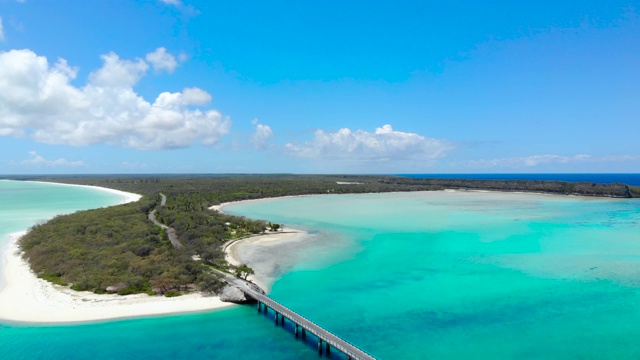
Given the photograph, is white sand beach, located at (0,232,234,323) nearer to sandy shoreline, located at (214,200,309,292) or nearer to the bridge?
the bridge

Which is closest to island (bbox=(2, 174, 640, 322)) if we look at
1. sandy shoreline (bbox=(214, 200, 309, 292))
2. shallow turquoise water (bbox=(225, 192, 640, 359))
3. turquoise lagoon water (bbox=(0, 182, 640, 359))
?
sandy shoreline (bbox=(214, 200, 309, 292))

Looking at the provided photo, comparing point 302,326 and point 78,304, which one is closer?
point 302,326

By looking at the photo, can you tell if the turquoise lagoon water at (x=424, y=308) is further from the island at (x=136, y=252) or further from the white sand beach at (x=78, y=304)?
the island at (x=136, y=252)

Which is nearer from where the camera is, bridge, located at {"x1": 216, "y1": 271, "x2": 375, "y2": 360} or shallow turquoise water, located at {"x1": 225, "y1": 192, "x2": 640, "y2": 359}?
bridge, located at {"x1": 216, "y1": 271, "x2": 375, "y2": 360}

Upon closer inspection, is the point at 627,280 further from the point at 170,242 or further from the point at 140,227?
the point at 140,227

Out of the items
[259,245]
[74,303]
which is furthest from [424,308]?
[259,245]

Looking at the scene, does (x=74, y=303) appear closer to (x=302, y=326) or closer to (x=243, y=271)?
(x=243, y=271)

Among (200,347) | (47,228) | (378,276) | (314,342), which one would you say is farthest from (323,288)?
(47,228)
